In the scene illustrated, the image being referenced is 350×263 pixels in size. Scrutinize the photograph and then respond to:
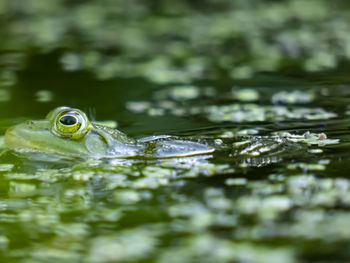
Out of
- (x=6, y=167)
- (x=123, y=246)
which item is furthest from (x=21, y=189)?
(x=123, y=246)

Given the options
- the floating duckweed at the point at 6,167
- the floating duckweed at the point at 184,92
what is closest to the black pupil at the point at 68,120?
the floating duckweed at the point at 6,167

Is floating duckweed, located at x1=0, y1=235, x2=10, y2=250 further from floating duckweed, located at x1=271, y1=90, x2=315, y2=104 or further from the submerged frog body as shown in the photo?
floating duckweed, located at x1=271, y1=90, x2=315, y2=104

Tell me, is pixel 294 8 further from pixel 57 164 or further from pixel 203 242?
pixel 203 242

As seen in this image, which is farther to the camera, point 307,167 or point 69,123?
point 69,123

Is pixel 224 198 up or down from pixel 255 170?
down

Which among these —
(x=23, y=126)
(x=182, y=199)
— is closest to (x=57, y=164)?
(x=23, y=126)

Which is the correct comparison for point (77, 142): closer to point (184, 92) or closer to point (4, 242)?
point (4, 242)
